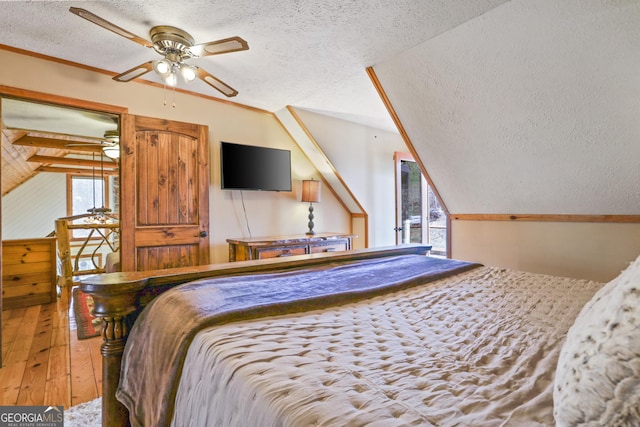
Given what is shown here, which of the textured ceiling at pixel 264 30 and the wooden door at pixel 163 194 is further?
the wooden door at pixel 163 194

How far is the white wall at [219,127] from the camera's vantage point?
2.55 metres

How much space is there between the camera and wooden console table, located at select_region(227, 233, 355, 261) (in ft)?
10.6

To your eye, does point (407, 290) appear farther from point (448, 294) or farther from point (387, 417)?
point (387, 417)

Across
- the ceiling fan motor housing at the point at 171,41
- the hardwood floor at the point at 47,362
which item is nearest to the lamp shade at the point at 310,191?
the ceiling fan motor housing at the point at 171,41

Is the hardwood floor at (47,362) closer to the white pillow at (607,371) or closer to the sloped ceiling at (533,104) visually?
the white pillow at (607,371)

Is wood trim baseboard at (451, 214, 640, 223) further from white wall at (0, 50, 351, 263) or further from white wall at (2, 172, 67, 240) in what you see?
white wall at (2, 172, 67, 240)

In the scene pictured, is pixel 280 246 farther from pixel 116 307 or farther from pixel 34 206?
pixel 34 206

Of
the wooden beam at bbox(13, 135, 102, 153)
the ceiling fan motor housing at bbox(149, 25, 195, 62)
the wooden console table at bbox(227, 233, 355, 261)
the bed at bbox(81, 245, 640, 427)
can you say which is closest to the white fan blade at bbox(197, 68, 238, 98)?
the ceiling fan motor housing at bbox(149, 25, 195, 62)

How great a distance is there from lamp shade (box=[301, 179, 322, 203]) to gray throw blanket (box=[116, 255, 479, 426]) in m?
2.49

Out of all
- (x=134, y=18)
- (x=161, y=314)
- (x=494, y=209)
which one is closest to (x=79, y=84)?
(x=134, y=18)

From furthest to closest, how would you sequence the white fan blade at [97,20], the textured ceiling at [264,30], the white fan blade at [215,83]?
the white fan blade at [215,83], the textured ceiling at [264,30], the white fan blade at [97,20]

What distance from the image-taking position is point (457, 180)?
314 cm

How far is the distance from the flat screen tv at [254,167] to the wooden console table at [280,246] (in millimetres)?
658

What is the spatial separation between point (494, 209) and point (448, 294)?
7.10 ft
